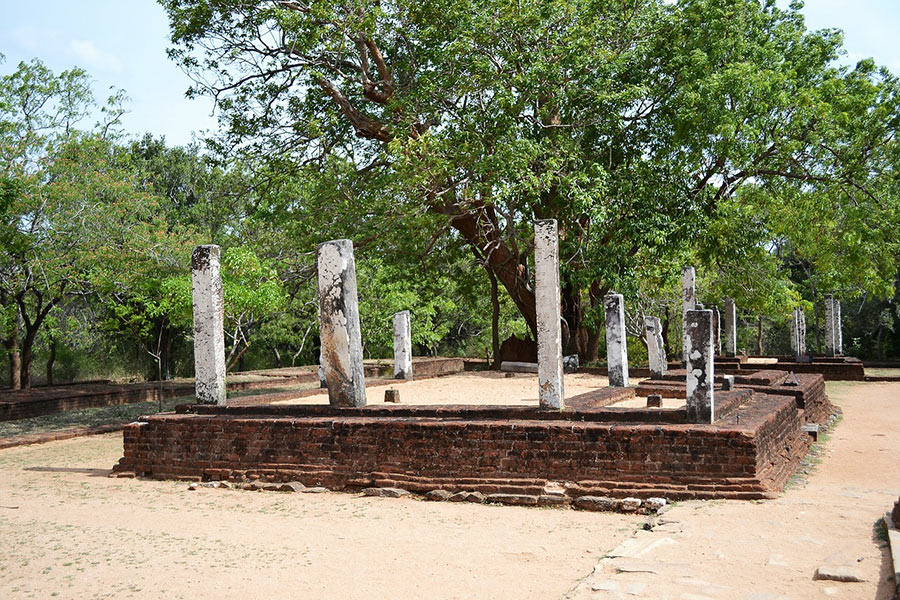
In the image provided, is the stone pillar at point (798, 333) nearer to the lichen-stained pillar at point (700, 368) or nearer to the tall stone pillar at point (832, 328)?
the tall stone pillar at point (832, 328)

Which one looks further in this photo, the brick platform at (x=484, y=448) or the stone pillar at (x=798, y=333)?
the stone pillar at (x=798, y=333)

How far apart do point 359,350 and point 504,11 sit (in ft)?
26.5

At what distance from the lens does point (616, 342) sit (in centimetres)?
1146

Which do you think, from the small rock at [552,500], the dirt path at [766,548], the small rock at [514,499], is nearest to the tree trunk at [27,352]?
the small rock at [514,499]

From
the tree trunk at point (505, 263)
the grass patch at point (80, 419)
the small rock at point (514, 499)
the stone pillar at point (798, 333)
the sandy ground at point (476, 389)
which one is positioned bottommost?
the small rock at point (514, 499)

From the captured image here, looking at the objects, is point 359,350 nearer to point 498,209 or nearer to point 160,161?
point 498,209

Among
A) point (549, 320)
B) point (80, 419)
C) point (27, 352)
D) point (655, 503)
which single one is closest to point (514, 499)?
point (655, 503)

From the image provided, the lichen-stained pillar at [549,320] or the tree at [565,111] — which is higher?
the tree at [565,111]

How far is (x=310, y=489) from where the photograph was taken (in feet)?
25.5

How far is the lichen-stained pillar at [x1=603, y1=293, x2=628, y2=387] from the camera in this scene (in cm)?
1147

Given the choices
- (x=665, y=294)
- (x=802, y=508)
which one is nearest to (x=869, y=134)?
(x=665, y=294)

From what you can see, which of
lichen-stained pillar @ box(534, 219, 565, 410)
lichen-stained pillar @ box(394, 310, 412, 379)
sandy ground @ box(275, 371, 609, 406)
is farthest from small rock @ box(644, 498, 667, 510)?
lichen-stained pillar @ box(394, 310, 412, 379)

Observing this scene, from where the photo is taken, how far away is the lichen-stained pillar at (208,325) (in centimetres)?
899

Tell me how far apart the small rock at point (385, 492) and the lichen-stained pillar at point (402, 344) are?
7597 millimetres
